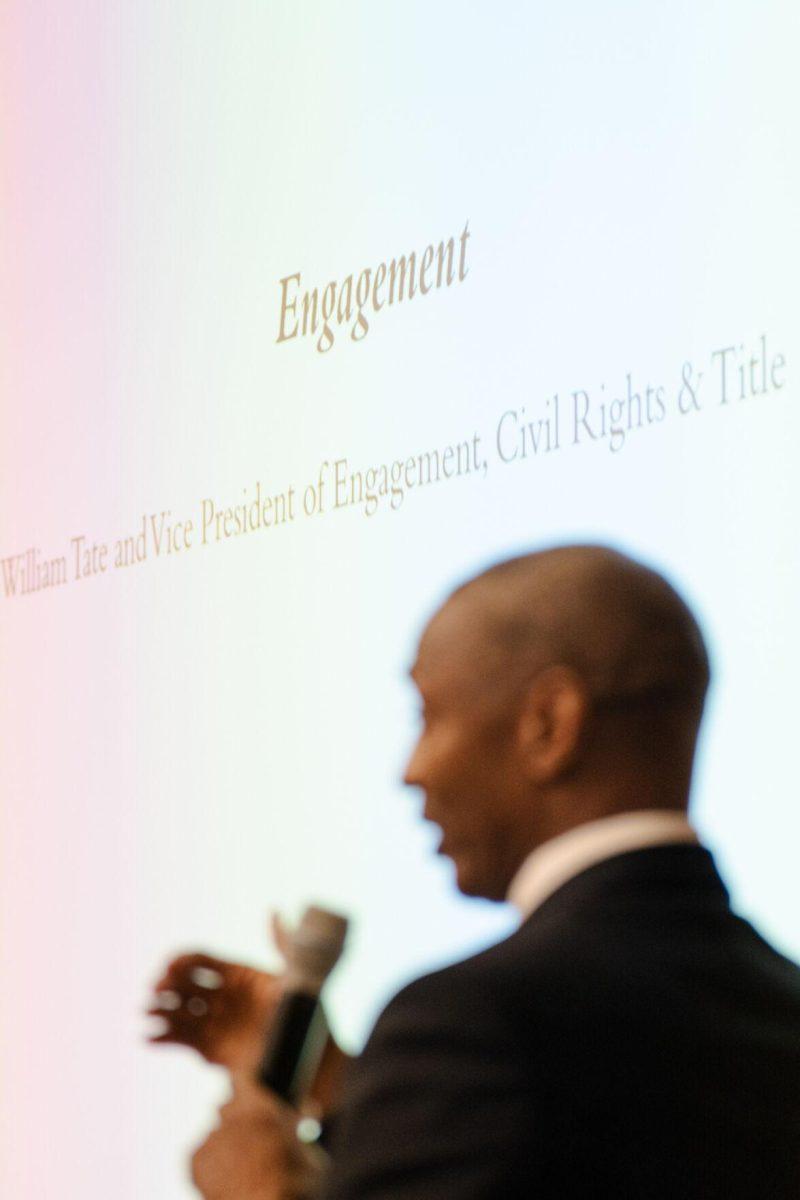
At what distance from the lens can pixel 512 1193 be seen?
48.6 inches

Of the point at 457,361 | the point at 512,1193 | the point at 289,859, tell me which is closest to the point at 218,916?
the point at 289,859

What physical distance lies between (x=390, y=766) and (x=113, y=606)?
2.29 ft

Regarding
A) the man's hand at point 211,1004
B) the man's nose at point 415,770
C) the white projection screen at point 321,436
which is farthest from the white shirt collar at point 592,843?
the white projection screen at point 321,436

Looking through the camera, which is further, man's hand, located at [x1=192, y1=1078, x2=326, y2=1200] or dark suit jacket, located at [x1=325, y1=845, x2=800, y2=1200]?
man's hand, located at [x1=192, y1=1078, x2=326, y2=1200]

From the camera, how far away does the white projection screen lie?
6.60 feet

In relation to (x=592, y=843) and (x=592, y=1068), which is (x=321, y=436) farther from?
(x=592, y=1068)

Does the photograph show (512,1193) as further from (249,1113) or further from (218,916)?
(218,916)

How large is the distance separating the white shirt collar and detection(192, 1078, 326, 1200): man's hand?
8.7 inches

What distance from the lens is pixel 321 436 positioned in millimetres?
2576

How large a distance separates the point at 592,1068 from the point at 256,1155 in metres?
0.26

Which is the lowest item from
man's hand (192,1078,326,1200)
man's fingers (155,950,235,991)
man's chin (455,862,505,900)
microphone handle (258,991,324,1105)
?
man's hand (192,1078,326,1200)

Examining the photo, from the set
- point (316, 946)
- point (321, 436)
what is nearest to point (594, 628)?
point (316, 946)

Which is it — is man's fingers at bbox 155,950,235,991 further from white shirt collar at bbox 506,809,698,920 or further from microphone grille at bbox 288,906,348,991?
white shirt collar at bbox 506,809,698,920

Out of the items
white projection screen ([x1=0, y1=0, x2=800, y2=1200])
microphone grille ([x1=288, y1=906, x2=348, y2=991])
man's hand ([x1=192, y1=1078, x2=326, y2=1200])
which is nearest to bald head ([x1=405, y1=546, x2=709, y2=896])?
microphone grille ([x1=288, y1=906, x2=348, y2=991])
